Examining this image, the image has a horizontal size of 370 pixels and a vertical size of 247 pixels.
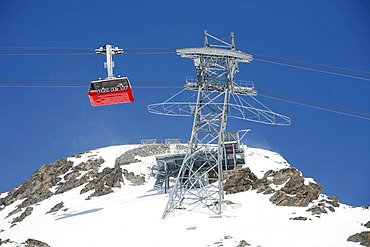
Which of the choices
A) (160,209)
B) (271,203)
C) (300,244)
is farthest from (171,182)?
(300,244)

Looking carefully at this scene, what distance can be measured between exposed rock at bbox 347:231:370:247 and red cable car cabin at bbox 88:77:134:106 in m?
20.5

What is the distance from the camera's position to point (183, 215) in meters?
52.2

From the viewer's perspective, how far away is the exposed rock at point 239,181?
60.9 metres

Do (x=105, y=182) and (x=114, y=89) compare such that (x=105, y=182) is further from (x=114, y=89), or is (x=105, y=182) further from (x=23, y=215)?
(x=114, y=89)

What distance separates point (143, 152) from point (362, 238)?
203 ft

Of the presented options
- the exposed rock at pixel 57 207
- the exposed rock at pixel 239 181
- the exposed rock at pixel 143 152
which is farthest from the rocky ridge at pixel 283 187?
the exposed rock at pixel 143 152

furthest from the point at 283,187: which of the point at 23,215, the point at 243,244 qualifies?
the point at 23,215

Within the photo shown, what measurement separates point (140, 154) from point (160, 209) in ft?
130

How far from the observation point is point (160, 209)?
55.8m

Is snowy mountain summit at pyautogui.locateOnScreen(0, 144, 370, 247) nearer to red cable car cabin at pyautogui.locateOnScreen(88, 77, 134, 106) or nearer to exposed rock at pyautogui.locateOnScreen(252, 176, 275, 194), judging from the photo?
exposed rock at pyautogui.locateOnScreen(252, 176, 275, 194)

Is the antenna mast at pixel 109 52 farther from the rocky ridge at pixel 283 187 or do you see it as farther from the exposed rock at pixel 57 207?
the exposed rock at pixel 57 207

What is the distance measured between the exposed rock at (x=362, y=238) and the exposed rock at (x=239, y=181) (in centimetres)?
2342

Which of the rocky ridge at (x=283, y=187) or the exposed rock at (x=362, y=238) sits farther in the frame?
the rocky ridge at (x=283, y=187)

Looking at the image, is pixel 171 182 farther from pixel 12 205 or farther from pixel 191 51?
pixel 12 205
